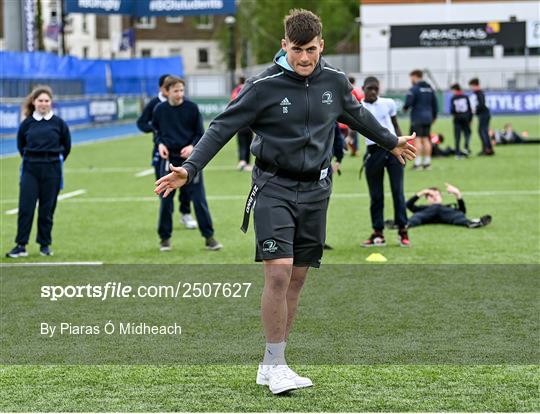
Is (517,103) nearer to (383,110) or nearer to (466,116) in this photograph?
(466,116)

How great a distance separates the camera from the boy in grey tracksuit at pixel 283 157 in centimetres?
693

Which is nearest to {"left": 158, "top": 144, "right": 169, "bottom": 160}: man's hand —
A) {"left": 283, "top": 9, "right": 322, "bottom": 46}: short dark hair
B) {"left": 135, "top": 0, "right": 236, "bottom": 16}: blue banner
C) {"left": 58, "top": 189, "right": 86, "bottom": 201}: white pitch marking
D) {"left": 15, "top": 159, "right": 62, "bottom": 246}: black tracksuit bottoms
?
{"left": 15, "top": 159, "right": 62, "bottom": 246}: black tracksuit bottoms

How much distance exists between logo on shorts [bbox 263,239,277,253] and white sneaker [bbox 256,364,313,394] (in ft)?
2.15

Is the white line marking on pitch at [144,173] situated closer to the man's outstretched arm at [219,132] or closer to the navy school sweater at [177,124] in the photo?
the navy school sweater at [177,124]

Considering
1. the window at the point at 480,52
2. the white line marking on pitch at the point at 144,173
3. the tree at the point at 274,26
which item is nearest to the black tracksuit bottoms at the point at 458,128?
the white line marking on pitch at the point at 144,173

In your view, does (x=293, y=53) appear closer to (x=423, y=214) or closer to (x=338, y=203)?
(x=423, y=214)

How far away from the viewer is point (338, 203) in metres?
19.2

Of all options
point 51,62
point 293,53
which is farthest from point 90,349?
point 51,62

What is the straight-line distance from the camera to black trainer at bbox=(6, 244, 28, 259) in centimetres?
1359

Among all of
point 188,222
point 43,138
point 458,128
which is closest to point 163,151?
point 43,138

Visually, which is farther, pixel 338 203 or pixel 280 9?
pixel 280 9

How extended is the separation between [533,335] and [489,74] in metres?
58.1

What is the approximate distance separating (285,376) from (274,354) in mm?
191

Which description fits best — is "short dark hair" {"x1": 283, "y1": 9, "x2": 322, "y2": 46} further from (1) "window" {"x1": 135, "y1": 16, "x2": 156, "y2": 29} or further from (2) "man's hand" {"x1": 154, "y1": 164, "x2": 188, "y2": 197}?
(1) "window" {"x1": 135, "y1": 16, "x2": 156, "y2": 29}
